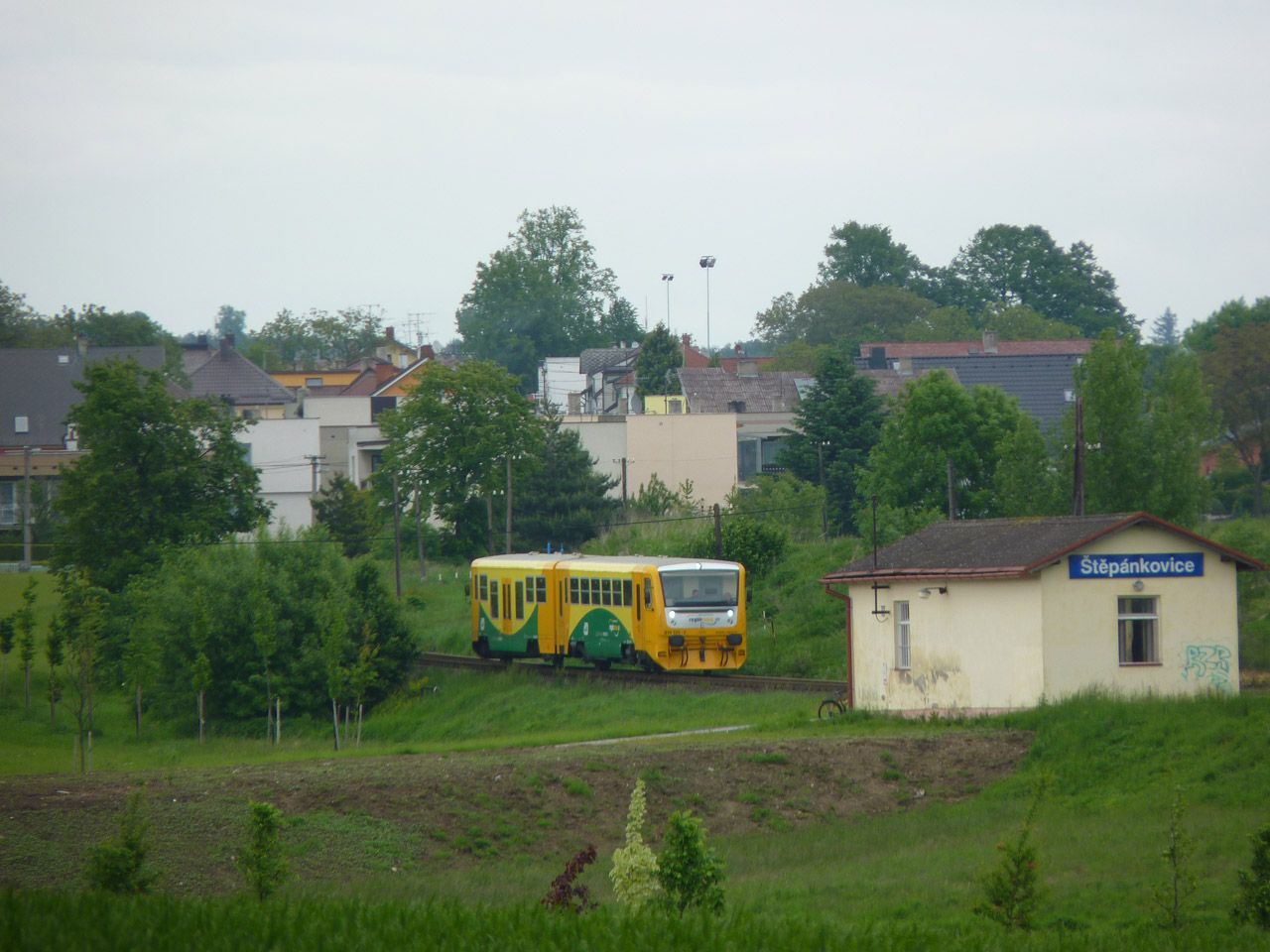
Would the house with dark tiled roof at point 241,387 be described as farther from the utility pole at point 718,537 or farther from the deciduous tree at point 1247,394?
the utility pole at point 718,537

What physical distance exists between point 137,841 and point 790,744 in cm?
1147

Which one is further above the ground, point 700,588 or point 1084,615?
point 700,588

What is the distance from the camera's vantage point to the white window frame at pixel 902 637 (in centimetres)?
2823

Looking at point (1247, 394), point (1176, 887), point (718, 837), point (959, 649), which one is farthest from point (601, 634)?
point (1247, 394)

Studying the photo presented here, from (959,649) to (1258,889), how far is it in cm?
1316

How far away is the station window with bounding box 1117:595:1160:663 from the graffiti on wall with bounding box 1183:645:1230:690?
57 cm

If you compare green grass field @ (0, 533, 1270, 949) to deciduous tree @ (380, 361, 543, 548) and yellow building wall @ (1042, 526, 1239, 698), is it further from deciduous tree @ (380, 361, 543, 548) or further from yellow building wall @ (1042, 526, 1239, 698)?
deciduous tree @ (380, 361, 543, 548)

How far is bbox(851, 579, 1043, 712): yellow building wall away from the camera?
2584 centimetres

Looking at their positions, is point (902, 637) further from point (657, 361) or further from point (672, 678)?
point (657, 361)

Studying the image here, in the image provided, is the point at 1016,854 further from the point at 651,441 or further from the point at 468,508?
the point at 651,441

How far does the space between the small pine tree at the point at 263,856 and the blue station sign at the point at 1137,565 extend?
49.2 ft

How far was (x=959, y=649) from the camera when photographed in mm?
26891

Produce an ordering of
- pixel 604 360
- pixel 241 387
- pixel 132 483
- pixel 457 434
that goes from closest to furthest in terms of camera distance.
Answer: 1. pixel 132 483
2. pixel 457 434
3. pixel 241 387
4. pixel 604 360

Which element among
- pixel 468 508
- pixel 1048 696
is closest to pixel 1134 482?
pixel 1048 696
